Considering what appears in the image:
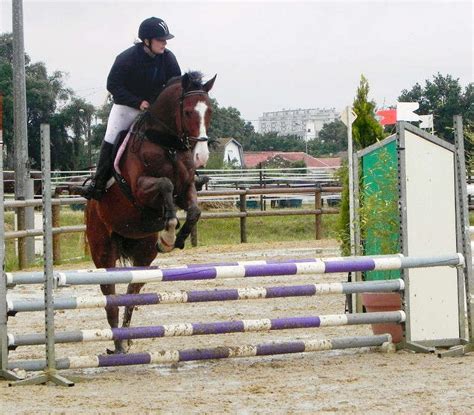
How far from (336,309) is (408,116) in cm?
201

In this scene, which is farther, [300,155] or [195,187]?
[300,155]

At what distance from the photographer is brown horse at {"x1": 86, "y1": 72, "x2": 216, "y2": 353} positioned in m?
6.39

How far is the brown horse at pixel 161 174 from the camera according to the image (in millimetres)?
6387

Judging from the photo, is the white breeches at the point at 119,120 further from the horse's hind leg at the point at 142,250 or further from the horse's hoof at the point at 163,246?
the horse's hoof at the point at 163,246

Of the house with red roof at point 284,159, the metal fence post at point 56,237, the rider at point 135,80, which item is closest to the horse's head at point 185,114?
the rider at point 135,80

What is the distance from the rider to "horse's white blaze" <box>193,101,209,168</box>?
1.94 feet

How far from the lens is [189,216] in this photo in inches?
256

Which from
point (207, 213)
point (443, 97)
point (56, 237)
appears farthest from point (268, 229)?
point (443, 97)

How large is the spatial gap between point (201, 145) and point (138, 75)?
34.9 inches

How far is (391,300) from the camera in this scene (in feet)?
21.4

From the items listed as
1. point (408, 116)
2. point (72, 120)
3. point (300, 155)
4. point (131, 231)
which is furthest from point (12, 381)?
point (300, 155)

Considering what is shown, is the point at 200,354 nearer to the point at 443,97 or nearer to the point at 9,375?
the point at 9,375

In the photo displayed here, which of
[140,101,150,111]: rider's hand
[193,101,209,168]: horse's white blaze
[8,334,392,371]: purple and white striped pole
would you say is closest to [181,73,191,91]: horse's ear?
[193,101,209,168]: horse's white blaze

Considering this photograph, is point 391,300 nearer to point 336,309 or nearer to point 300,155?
point 336,309
